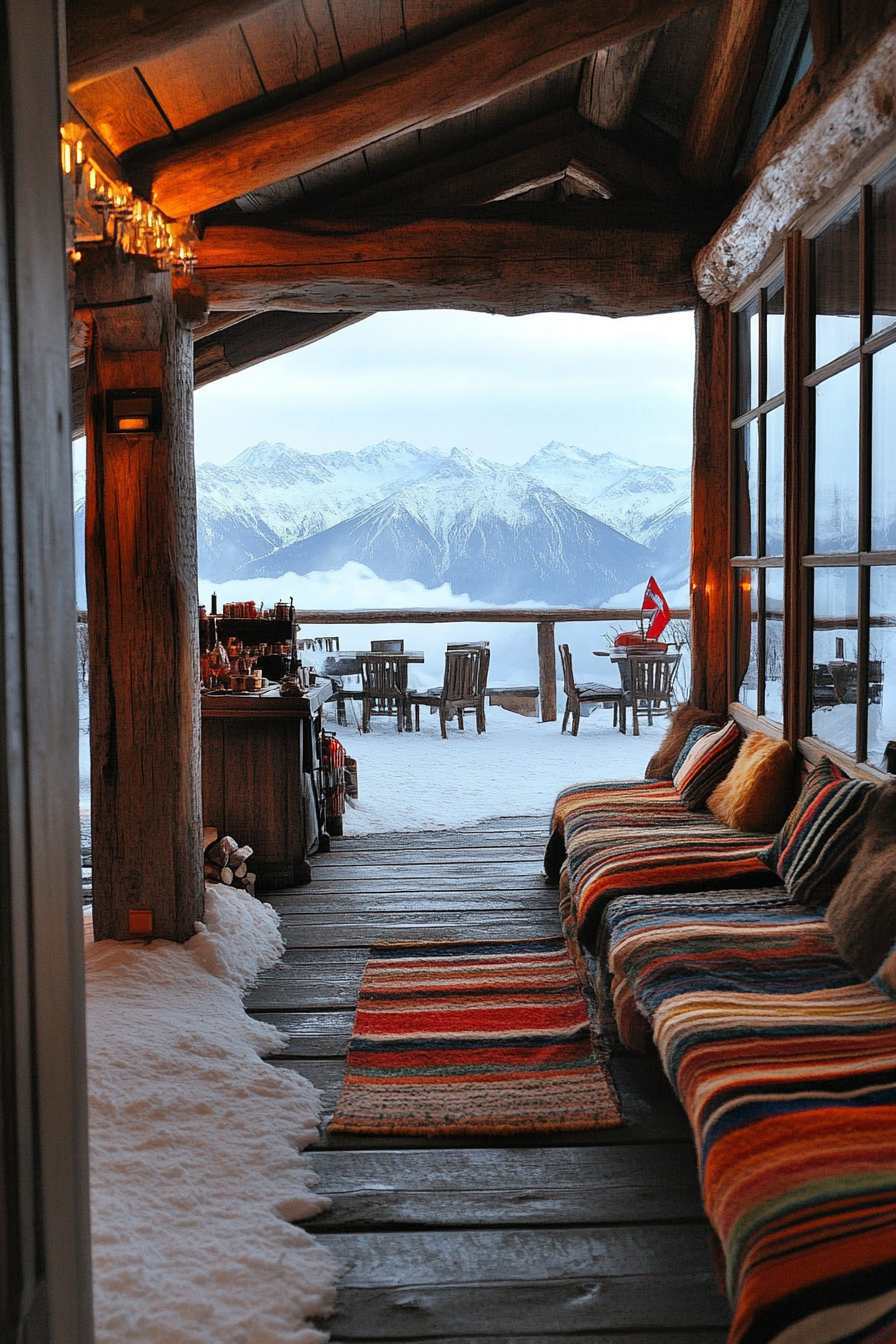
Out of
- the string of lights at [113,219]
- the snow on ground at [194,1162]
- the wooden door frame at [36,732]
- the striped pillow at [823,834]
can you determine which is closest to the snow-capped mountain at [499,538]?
the string of lights at [113,219]

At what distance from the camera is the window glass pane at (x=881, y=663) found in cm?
281

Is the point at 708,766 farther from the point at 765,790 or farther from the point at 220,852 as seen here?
the point at 220,852

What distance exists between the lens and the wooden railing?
10164 millimetres

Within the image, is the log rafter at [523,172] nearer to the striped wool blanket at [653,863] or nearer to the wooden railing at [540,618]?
the striped wool blanket at [653,863]

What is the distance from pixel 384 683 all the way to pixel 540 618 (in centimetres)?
177

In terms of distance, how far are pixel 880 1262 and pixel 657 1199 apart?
91cm

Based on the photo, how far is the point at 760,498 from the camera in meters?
4.21

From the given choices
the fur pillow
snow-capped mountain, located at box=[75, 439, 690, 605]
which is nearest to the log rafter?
the fur pillow

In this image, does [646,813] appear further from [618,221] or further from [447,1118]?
[618,221]

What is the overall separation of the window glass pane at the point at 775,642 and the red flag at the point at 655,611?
5359 millimetres

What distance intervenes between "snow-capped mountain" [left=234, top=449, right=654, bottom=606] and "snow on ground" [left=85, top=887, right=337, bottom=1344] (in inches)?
810

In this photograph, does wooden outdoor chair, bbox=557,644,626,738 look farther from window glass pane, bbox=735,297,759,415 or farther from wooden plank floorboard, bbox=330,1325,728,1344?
wooden plank floorboard, bbox=330,1325,728,1344

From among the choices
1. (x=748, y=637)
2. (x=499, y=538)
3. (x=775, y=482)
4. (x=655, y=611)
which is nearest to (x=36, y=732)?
(x=775, y=482)

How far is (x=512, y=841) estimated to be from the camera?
18.1 ft
